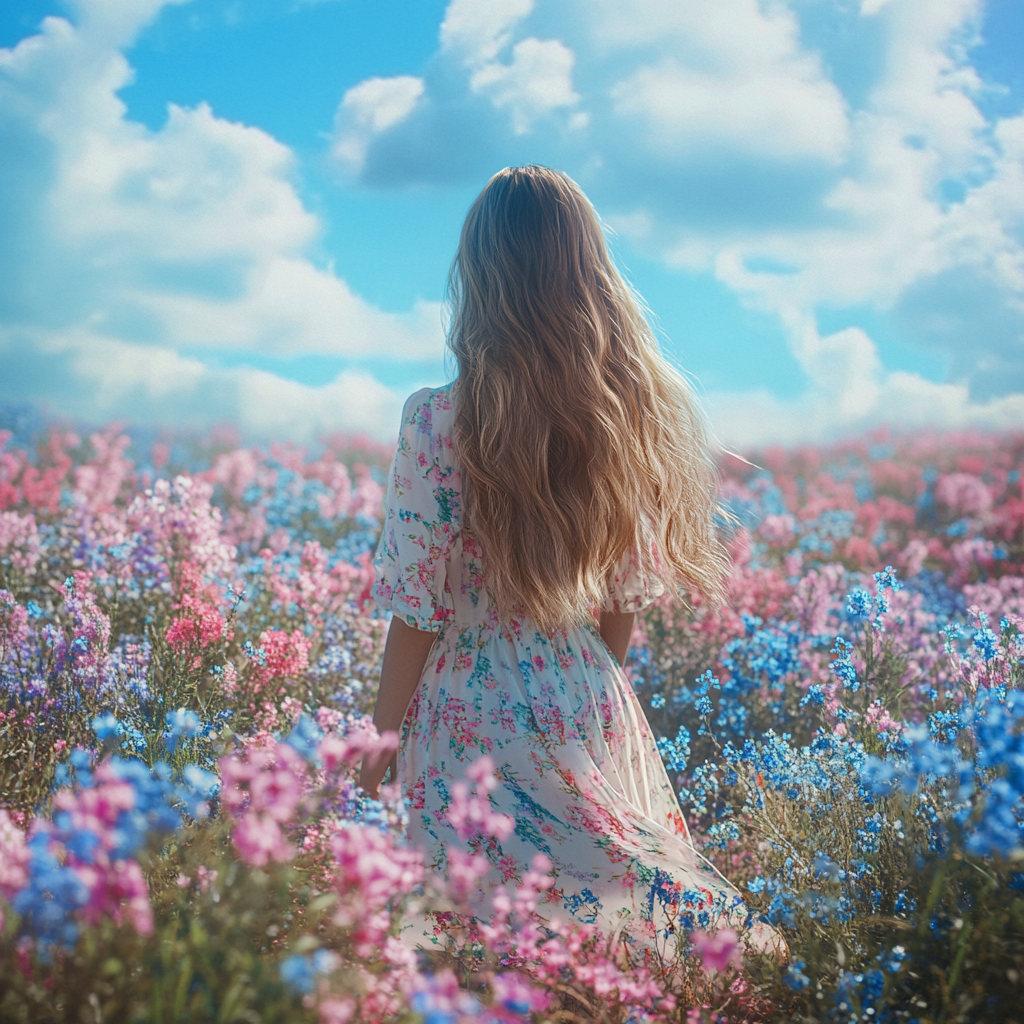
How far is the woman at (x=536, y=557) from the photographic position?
2104 mm

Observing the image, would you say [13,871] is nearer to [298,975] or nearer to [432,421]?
[298,975]

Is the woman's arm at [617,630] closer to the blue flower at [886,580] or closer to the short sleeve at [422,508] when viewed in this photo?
the short sleeve at [422,508]

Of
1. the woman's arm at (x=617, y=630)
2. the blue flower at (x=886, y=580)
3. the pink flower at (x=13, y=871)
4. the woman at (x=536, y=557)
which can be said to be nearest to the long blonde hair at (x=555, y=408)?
the woman at (x=536, y=557)

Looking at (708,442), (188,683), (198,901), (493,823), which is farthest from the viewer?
(188,683)

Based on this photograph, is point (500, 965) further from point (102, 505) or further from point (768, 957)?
point (102, 505)

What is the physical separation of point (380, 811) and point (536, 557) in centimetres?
91

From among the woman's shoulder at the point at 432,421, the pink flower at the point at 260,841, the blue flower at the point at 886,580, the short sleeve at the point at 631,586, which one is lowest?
the pink flower at the point at 260,841

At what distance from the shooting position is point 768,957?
6.20 feet

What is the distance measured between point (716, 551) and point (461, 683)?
3.28 feet

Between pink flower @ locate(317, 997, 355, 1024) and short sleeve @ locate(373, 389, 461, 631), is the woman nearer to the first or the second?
short sleeve @ locate(373, 389, 461, 631)

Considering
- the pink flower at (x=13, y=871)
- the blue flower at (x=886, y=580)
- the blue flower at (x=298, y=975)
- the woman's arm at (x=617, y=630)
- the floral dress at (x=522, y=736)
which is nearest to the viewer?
the blue flower at (x=298, y=975)

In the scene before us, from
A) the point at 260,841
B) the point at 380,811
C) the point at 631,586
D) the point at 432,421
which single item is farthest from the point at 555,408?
the point at 260,841

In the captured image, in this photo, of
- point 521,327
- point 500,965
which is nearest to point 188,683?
point 500,965

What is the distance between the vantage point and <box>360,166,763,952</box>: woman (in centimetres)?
210
